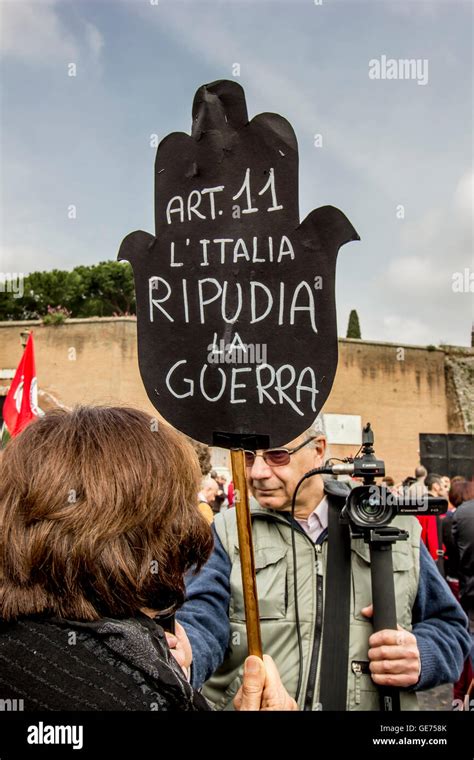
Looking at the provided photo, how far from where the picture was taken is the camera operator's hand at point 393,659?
77.5 inches

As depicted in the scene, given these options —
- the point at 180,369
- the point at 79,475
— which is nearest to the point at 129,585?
the point at 79,475

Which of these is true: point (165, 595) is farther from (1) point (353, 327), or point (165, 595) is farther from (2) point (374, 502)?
(1) point (353, 327)

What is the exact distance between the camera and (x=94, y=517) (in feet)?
4.54

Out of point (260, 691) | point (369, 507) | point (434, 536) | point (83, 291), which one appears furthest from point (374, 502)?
point (83, 291)

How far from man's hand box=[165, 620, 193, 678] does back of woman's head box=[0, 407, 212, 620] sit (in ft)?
1.19

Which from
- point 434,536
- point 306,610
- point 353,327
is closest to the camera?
point 306,610

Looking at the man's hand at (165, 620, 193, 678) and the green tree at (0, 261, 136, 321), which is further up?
the green tree at (0, 261, 136, 321)

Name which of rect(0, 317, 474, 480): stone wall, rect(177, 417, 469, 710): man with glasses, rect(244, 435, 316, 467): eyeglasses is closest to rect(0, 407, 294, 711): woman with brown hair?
rect(177, 417, 469, 710): man with glasses

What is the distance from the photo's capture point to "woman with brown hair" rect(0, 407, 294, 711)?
1289 millimetres

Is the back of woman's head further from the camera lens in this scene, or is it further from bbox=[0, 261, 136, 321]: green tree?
bbox=[0, 261, 136, 321]: green tree

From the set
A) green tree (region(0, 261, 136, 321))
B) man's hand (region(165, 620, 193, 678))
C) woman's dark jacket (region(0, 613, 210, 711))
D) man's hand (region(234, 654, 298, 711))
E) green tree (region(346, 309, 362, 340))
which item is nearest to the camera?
woman's dark jacket (region(0, 613, 210, 711))

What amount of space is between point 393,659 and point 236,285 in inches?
42.8

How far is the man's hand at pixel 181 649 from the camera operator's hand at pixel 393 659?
491 millimetres

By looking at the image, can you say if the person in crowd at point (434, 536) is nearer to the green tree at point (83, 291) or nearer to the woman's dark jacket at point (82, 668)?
the woman's dark jacket at point (82, 668)
